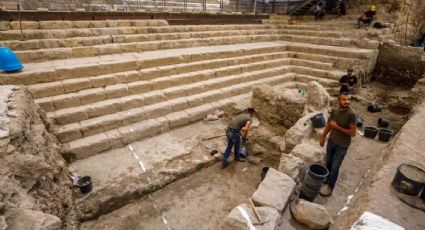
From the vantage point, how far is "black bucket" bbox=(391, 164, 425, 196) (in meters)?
2.68

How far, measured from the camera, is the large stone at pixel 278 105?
610 centimetres

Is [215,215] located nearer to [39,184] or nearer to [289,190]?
[289,190]

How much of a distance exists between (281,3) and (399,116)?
10.7 metres

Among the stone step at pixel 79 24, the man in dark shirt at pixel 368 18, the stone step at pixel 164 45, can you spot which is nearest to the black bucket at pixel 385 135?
the stone step at pixel 164 45

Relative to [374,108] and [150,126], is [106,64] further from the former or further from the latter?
[374,108]

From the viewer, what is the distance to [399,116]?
7414mm

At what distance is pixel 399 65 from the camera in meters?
9.50

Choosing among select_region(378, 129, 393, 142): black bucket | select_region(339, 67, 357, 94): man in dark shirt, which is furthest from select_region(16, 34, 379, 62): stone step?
select_region(378, 129, 393, 142): black bucket

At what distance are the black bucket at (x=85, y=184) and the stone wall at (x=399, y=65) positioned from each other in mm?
11218

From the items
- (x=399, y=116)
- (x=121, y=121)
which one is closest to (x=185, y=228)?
(x=121, y=121)

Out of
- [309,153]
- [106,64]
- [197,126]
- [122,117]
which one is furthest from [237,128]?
[106,64]

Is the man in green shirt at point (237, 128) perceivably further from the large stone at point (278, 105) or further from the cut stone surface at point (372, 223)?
the cut stone surface at point (372, 223)

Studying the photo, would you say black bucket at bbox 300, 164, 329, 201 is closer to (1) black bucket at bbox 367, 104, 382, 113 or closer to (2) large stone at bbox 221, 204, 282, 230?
(2) large stone at bbox 221, 204, 282, 230

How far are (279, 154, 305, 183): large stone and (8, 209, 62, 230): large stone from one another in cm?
322
